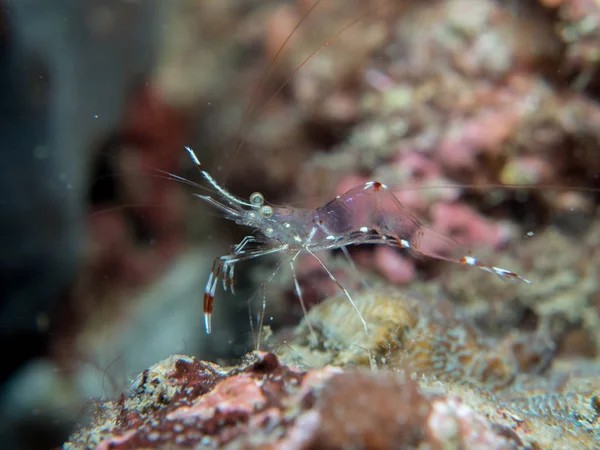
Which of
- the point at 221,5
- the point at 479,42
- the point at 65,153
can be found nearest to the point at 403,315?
the point at 479,42

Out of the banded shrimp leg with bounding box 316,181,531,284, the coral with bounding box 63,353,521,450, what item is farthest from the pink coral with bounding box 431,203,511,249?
the coral with bounding box 63,353,521,450

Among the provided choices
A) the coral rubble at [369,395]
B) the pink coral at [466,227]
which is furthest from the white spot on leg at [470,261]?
the pink coral at [466,227]

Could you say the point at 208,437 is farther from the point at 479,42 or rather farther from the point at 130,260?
the point at 130,260

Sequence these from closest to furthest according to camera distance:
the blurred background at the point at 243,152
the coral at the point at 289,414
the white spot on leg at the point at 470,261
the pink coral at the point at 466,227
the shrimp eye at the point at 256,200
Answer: the coral at the point at 289,414 → the shrimp eye at the point at 256,200 → the white spot on leg at the point at 470,261 → the blurred background at the point at 243,152 → the pink coral at the point at 466,227

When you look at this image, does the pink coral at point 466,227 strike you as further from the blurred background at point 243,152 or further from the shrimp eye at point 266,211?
the shrimp eye at point 266,211

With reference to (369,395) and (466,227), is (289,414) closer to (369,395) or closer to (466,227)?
(369,395)

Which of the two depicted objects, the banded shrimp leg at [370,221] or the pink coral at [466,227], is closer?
the banded shrimp leg at [370,221]
